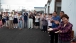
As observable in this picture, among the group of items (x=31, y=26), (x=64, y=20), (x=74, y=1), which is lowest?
(x=31, y=26)

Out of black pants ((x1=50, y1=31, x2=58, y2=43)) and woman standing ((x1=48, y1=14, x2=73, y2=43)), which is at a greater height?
woman standing ((x1=48, y1=14, x2=73, y2=43))

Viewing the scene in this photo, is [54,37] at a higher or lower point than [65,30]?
lower

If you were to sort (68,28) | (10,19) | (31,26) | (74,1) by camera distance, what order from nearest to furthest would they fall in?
1. (68,28)
2. (74,1)
3. (10,19)
4. (31,26)

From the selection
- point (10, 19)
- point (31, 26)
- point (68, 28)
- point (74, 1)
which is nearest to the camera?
point (68, 28)

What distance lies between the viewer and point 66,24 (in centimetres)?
438

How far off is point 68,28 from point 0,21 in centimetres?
1227

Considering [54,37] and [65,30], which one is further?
[54,37]

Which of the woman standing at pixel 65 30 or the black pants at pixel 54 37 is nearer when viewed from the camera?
the woman standing at pixel 65 30

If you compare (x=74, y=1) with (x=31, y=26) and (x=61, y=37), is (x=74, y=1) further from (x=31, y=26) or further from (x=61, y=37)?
(x=31, y=26)

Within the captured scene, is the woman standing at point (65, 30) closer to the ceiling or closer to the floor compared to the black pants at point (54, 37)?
closer to the ceiling

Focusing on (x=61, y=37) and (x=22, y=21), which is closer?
(x=61, y=37)

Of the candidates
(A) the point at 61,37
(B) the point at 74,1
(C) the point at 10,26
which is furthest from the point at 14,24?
(A) the point at 61,37

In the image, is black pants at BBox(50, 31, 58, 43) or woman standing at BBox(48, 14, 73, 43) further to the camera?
black pants at BBox(50, 31, 58, 43)

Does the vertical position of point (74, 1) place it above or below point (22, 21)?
above
